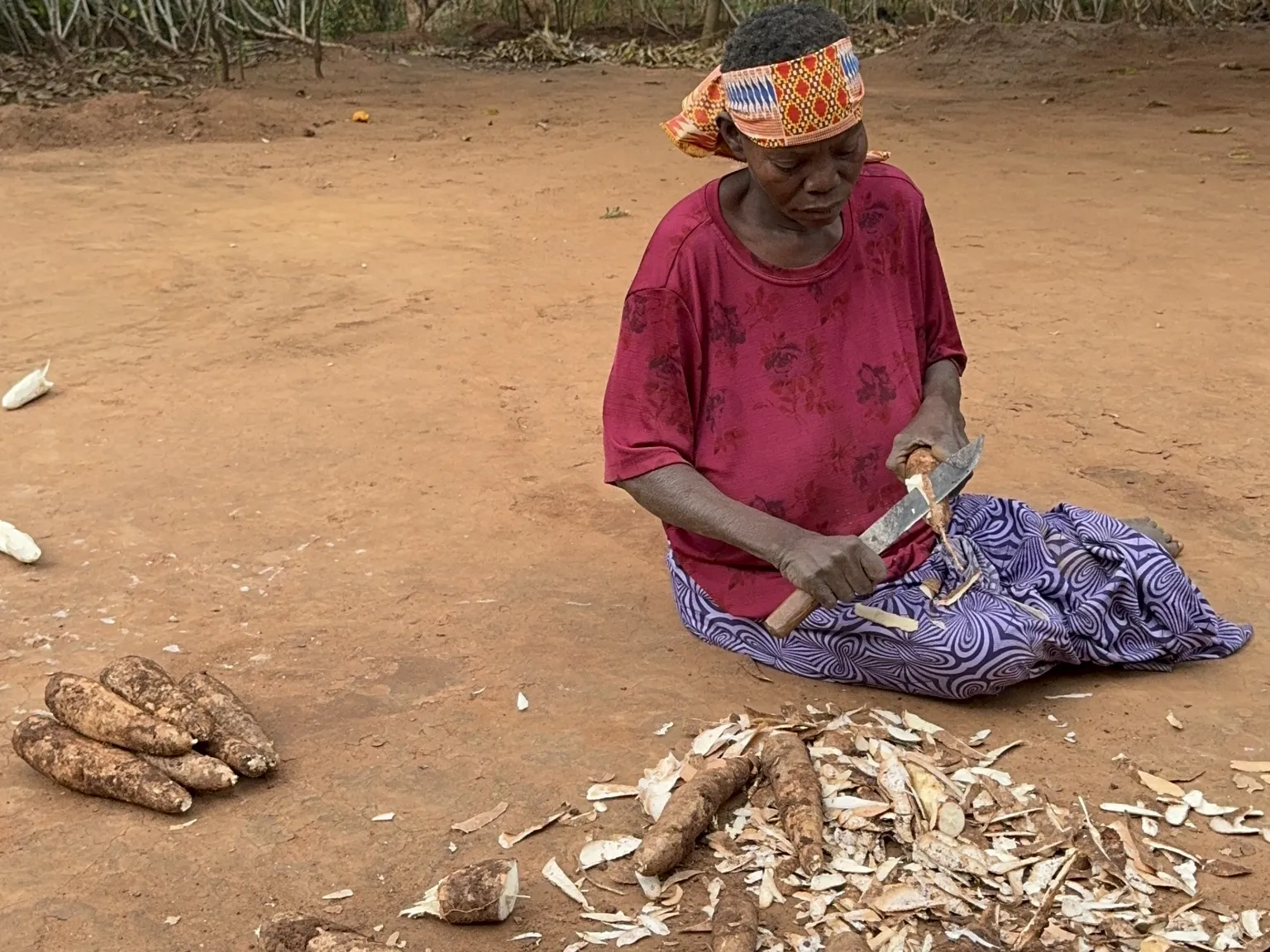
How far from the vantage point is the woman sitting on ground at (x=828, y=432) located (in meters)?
2.68

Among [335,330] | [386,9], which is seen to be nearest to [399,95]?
[386,9]

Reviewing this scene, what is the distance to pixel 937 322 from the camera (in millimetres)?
2961

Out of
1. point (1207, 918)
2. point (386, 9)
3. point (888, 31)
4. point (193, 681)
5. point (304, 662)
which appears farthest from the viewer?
point (386, 9)

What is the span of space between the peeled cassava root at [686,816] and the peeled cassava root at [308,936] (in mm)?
502

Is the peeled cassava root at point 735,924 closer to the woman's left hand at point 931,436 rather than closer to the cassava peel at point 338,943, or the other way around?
the cassava peel at point 338,943

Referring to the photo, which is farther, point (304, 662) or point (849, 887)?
point (304, 662)

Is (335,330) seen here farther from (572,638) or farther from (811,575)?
(811,575)

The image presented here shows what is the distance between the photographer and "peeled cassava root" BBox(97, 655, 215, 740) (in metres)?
2.57

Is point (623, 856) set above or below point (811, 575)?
below

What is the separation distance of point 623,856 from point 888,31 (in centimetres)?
1501

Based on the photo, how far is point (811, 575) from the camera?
246 centimetres

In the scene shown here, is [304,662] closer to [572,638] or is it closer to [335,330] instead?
[572,638]

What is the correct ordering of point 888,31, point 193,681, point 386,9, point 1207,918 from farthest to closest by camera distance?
point 386,9
point 888,31
point 193,681
point 1207,918

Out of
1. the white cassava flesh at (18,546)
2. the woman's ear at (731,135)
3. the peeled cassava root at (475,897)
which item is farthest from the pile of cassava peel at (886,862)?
the white cassava flesh at (18,546)
